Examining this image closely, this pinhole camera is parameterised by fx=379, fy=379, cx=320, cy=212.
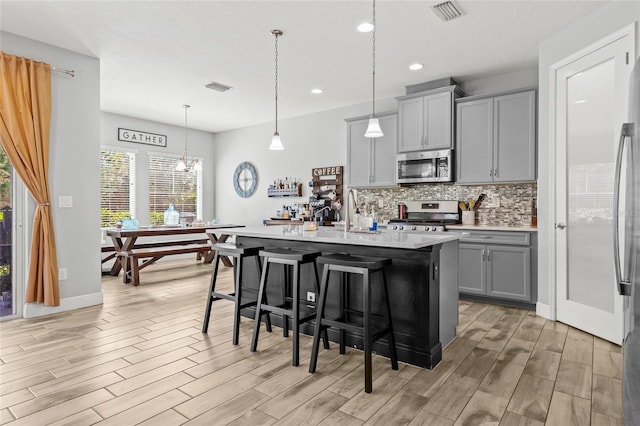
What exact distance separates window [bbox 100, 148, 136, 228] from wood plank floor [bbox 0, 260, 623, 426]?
129 inches

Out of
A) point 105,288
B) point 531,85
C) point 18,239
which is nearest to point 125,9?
point 18,239

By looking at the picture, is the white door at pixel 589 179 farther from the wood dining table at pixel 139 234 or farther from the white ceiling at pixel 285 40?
the wood dining table at pixel 139 234

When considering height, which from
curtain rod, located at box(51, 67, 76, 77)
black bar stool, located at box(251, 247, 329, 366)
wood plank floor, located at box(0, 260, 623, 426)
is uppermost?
curtain rod, located at box(51, 67, 76, 77)

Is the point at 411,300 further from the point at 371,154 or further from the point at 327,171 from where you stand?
the point at 327,171

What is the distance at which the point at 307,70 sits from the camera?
14.9 ft

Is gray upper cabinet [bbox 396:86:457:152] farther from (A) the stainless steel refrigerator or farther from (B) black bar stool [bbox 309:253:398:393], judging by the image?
(A) the stainless steel refrigerator

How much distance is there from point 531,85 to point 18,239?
5798mm

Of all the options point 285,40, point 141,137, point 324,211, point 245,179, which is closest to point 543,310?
point 324,211

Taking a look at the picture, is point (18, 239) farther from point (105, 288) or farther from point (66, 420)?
point (66, 420)

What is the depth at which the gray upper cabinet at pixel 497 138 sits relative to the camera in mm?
4223

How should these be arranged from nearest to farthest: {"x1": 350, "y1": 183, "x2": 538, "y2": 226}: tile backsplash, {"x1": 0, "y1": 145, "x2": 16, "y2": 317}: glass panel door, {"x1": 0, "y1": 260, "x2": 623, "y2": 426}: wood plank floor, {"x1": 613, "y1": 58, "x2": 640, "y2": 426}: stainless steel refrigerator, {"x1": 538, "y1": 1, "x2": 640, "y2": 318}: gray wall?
{"x1": 613, "y1": 58, "x2": 640, "y2": 426}: stainless steel refrigerator, {"x1": 0, "y1": 260, "x2": 623, "y2": 426}: wood plank floor, {"x1": 538, "y1": 1, "x2": 640, "y2": 318}: gray wall, {"x1": 0, "y1": 145, "x2": 16, "y2": 317}: glass panel door, {"x1": 350, "y1": 183, "x2": 538, "y2": 226}: tile backsplash

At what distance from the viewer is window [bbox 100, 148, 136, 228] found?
21.3ft

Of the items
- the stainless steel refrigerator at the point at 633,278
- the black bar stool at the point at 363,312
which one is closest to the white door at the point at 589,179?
the stainless steel refrigerator at the point at 633,278

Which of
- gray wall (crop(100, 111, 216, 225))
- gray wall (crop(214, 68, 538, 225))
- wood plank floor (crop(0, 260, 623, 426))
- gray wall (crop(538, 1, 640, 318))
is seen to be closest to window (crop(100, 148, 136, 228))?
gray wall (crop(100, 111, 216, 225))
